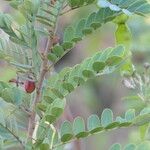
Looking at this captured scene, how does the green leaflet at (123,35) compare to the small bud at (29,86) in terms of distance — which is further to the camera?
the green leaflet at (123,35)

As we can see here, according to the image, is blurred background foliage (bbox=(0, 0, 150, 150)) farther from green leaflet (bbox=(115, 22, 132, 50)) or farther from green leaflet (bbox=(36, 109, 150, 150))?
green leaflet (bbox=(36, 109, 150, 150))

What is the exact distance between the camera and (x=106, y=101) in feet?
16.6

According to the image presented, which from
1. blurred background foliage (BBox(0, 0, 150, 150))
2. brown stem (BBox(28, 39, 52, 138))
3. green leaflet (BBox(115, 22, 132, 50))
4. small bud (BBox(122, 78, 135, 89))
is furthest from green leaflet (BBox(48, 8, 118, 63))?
blurred background foliage (BBox(0, 0, 150, 150))

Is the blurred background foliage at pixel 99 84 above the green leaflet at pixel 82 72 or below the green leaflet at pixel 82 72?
below

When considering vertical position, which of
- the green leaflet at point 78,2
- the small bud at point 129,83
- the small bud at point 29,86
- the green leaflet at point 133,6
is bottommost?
the small bud at point 129,83

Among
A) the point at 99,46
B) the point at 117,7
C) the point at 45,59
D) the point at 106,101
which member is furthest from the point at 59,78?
the point at 106,101

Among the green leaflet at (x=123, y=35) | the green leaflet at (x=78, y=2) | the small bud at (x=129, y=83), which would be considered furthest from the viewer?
the small bud at (x=129, y=83)

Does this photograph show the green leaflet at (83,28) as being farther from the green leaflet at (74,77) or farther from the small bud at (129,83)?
the small bud at (129,83)

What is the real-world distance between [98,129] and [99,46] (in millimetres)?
2734

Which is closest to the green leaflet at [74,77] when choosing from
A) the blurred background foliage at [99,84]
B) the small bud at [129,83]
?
the small bud at [129,83]

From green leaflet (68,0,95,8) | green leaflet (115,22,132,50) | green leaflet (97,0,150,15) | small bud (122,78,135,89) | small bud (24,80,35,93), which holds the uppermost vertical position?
green leaflet (68,0,95,8)

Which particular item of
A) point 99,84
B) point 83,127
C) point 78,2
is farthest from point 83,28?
point 99,84

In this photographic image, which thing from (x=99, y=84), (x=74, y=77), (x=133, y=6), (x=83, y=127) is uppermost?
(x=133, y=6)

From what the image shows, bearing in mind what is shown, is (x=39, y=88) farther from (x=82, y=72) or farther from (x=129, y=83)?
(x=129, y=83)
